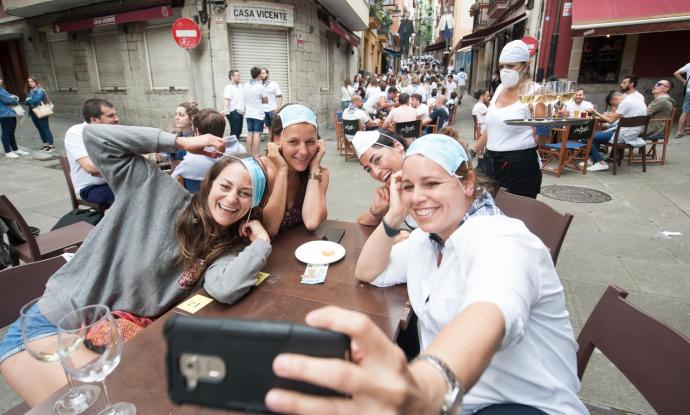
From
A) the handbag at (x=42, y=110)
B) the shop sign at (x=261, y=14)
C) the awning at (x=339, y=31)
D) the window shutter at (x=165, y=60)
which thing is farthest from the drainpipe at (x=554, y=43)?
the handbag at (x=42, y=110)

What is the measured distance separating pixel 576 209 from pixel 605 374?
362 cm

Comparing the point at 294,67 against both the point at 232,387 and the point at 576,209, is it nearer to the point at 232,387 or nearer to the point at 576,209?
the point at 576,209

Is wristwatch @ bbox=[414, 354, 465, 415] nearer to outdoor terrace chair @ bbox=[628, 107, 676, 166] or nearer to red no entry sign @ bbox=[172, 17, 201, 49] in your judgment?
outdoor terrace chair @ bbox=[628, 107, 676, 166]

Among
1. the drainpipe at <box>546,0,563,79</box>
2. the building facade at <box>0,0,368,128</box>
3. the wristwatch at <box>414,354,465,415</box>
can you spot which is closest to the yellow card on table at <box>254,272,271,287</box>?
the wristwatch at <box>414,354,465,415</box>

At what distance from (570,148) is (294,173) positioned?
21.5 ft

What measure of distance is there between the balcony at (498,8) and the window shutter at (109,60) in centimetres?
1653

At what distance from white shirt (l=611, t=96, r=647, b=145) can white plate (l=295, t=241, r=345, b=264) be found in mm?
7607

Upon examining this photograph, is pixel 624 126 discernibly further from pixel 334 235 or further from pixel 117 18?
pixel 117 18

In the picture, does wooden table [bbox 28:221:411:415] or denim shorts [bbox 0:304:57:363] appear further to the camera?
denim shorts [bbox 0:304:57:363]

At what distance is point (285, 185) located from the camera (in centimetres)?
256

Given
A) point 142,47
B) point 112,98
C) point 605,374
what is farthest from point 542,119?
point 112,98

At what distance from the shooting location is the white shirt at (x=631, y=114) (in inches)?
283

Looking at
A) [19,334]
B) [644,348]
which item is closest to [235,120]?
[19,334]

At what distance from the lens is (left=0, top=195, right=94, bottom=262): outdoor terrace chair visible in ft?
8.90
